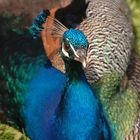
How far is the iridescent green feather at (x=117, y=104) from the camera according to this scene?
3.03 metres

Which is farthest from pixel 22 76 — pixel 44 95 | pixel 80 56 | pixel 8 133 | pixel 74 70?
pixel 80 56

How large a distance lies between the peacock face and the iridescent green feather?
1.95ft

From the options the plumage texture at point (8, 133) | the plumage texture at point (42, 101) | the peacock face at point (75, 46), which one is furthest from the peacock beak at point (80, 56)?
the plumage texture at point (8, 133)

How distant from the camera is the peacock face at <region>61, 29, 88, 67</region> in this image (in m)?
2.52

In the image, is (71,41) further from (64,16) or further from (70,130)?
(64,16)

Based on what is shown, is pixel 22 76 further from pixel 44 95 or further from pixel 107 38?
pixel 107 38

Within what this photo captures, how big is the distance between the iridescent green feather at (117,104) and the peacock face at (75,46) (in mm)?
593

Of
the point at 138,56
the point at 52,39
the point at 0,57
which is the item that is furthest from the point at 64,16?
the point at 138,56

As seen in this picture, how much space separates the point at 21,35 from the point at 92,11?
52cm

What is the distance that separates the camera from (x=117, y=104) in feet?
10.2

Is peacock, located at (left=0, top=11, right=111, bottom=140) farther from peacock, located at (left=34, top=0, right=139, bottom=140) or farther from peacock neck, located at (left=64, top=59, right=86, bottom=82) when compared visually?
peacock, located at (left=34, top=0, right=139, bottom=140)

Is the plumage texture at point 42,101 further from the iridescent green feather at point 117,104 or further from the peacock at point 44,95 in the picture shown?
the iridescent green feather at point 117,104

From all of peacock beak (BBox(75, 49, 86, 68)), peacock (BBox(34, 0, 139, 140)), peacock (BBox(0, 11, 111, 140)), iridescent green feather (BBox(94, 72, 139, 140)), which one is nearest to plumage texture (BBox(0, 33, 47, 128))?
peacock (BBox(0, 11, 111, 140))

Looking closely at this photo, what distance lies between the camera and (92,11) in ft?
11.8
